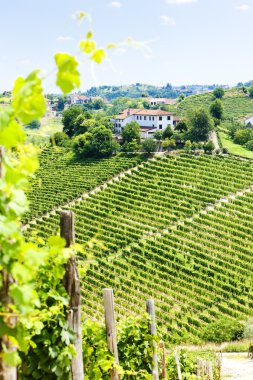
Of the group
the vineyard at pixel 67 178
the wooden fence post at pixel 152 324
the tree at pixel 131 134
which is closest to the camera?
the wooden fence post at pixel 152 324

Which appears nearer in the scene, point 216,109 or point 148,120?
point 148,120

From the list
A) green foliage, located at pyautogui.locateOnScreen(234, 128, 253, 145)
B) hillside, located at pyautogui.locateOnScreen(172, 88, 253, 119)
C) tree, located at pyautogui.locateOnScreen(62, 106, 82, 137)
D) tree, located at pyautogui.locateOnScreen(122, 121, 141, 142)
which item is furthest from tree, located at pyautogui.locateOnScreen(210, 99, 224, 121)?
tree, located at pyautogui.locateOnScreen(62, 106, 82, 137)

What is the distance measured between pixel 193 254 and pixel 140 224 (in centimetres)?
692

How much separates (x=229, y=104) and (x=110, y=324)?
3519 inches

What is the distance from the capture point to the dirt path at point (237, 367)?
13880mm

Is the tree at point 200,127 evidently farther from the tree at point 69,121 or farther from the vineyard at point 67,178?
the tree at point 69,121

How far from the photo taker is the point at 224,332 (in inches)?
950

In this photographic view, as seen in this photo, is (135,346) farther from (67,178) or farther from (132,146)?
(132,146)

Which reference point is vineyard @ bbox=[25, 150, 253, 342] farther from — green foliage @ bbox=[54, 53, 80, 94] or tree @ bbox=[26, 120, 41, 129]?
green foliage @ bbox=[54, 53, 80, 94]

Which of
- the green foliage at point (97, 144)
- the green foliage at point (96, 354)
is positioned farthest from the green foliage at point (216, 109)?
the green foliage at point (96, 354)

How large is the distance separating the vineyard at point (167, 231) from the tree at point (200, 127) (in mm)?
5485

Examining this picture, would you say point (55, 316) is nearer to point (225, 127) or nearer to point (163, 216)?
point (163, 216)

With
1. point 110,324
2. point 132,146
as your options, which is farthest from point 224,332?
point 132,146

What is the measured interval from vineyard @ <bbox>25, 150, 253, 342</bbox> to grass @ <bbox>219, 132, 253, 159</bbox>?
3.28m
